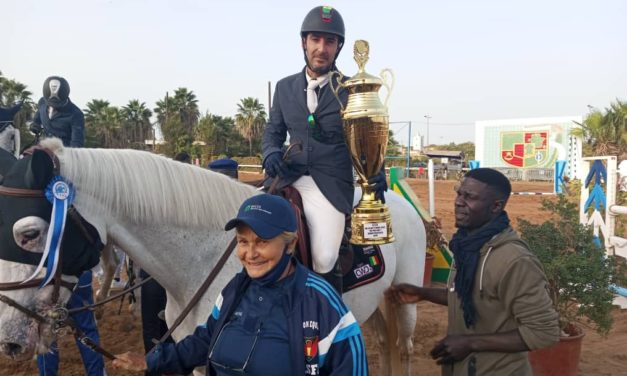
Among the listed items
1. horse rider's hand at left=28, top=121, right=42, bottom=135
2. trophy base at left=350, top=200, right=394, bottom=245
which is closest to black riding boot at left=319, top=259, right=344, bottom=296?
trophy base at left=350, top=200, right=394, bottom=245

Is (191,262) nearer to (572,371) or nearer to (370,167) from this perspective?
(370,167)

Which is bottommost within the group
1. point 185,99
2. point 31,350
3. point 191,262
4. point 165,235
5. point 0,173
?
point 31,350

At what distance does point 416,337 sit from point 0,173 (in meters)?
4.98

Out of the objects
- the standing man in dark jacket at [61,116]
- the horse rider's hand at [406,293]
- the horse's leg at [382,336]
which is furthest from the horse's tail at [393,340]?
the standing man in dark jacket at [61,116]

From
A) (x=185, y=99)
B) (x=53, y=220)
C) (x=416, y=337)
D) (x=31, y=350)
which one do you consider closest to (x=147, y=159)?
(x=53, y=220)

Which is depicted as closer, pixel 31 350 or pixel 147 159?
pixel 31 350

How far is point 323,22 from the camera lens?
8.50 feet

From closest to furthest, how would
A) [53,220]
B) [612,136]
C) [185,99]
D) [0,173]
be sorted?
1. [53,220]
2. [0,173]
3. [612,136]
4. [185,99]

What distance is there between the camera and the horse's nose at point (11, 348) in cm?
216

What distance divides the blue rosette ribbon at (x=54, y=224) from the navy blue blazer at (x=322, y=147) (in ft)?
3.59

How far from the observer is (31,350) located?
222 cm

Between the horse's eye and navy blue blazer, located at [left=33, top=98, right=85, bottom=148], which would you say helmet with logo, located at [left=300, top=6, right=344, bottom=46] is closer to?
the horse's eye

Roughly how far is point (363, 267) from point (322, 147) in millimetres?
906

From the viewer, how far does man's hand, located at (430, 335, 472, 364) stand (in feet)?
7.36
